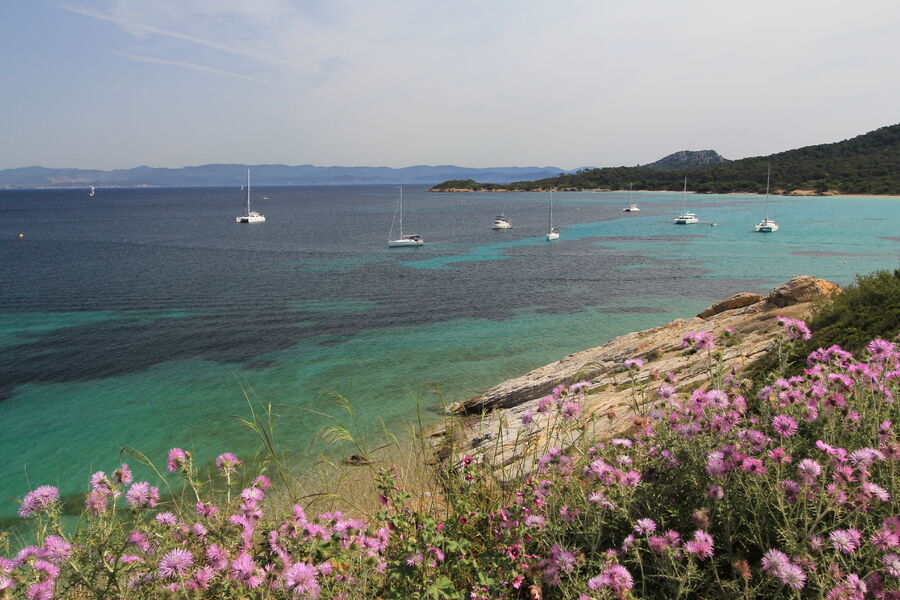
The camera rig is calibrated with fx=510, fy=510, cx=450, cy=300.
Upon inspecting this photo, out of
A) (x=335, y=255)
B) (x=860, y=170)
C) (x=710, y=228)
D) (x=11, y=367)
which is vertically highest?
(x=860, y=170)

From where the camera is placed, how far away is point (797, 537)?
8.75ft

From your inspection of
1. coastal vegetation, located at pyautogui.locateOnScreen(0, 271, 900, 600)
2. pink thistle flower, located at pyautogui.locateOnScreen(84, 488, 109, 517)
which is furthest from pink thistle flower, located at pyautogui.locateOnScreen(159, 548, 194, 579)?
pink thistle flower, located at pyautogui.locateOnScreen(84, 488, 109, 517)

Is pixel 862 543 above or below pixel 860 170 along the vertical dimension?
below

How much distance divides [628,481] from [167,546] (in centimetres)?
247

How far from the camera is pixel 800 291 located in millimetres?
12828

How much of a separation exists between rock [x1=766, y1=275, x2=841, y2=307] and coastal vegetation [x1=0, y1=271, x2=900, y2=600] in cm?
1045

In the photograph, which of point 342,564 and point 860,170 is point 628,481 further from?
point 860,170

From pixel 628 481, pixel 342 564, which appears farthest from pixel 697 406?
pixel 342 564

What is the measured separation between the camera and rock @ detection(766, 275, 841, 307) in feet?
41.5

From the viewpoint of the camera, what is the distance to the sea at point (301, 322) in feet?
42.4

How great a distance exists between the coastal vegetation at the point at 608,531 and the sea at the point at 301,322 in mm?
1566

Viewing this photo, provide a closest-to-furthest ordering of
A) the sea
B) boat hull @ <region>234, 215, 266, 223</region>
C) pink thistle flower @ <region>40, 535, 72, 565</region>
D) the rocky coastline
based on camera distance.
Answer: pink thistle flower @ <region>40, 535, 72, 565</region>
the rocky coastline
the sea
boat hull @ <region>234, 215, 266, 223</region>

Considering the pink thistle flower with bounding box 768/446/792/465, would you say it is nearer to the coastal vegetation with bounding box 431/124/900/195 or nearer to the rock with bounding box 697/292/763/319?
the rock with bounding box 697/292/763/319

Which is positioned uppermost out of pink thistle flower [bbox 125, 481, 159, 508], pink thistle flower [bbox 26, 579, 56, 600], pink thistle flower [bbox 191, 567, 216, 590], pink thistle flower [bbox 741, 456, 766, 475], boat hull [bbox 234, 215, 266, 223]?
boat hull [bbox 234, 215, 266, 223]
